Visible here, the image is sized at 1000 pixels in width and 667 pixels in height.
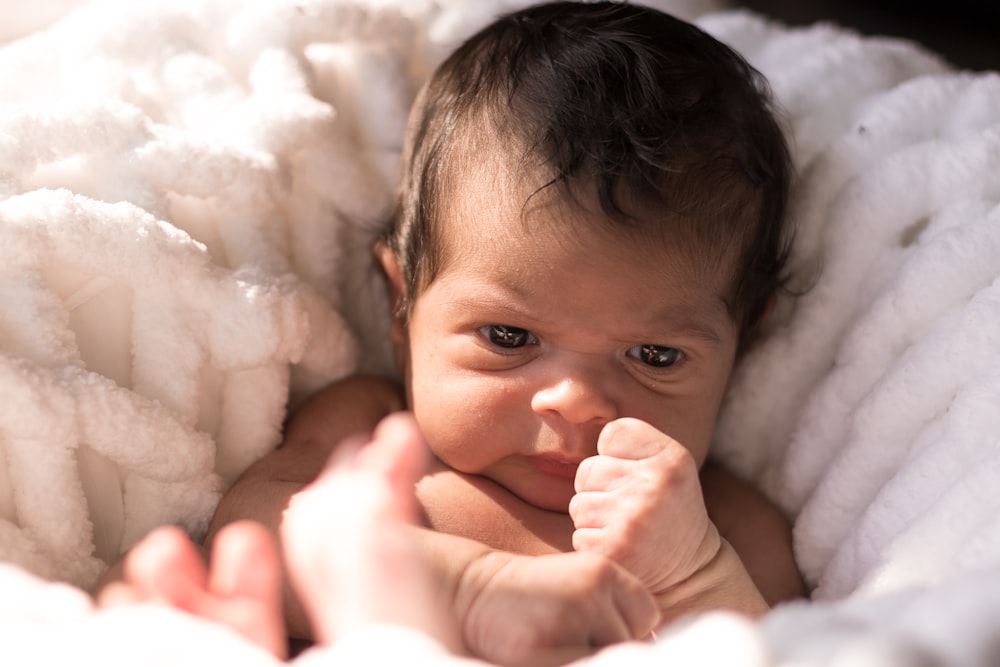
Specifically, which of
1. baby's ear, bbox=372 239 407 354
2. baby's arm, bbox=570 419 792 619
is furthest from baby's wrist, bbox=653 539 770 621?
baby's ear, bbox=372 239 407 354

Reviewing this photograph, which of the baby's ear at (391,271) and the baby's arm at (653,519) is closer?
the baby's arm at (653,519)

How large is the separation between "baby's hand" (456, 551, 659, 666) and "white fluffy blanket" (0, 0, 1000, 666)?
0.18 metres

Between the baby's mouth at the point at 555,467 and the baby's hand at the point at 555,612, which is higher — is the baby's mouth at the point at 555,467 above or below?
below

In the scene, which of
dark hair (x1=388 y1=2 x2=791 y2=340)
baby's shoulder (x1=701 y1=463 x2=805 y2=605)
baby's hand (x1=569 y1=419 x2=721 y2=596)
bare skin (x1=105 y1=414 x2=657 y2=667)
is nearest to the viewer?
bare skin (x1=105 y1=414 x2=657 y2=667)

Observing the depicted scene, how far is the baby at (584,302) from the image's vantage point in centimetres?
97

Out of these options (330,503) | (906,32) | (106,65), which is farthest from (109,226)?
(906,32)

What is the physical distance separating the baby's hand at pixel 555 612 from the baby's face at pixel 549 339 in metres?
0.23

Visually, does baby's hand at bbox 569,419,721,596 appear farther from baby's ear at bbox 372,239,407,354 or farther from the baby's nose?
baby's ear at bbox 372,239,407,354

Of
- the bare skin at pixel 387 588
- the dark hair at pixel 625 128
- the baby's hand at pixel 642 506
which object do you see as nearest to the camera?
the bare skin at pixel 387 588

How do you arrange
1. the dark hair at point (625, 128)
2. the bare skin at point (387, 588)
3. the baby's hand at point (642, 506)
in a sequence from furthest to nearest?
the dark hair at point (625, 128), the baby's hand at point (642, 506), the bare skin at point (387, 588)

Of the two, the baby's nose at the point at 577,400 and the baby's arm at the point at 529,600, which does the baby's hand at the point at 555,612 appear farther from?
the baby's nose at the point at 577,400

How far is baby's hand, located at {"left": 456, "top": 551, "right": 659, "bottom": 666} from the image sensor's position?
772mm

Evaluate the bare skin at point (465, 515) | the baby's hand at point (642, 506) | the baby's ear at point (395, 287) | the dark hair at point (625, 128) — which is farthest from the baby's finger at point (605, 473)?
the baby's ear at point (395, 287)

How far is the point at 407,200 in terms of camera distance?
3.84ft
